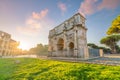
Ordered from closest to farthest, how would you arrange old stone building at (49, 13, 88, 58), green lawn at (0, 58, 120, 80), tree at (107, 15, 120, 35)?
1. green lawn at (0, 58, 120, 80)
2. old stone building at (49, 13, 88, 58)
3. tree at (107, 15, 120, 35)

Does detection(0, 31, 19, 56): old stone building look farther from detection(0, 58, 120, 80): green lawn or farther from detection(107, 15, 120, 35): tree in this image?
detection(107, 15, 120, 35): tree

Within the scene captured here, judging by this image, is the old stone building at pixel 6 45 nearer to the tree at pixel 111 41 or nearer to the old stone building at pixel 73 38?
the old stone building at pixel 73 38

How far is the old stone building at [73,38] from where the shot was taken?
2112cm

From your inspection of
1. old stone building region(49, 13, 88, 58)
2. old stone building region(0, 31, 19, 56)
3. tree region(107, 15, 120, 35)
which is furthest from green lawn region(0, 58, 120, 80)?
old stone building region(0, 31, 19, 56)

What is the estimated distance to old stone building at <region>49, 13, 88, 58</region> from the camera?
21125 mm

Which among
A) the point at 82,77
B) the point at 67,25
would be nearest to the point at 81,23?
A: the point at 67,25

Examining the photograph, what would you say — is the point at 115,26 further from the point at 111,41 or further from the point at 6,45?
the point at 6,45

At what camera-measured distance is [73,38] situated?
2291 centimetres

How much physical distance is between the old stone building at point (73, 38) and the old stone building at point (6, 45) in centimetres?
2834

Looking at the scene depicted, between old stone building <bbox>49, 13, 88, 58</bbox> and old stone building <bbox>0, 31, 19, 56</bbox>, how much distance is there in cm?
2834

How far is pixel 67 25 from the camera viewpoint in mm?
25781

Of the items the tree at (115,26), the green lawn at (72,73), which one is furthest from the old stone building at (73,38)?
the green lawn at (72,73)

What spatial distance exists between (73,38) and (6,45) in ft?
126

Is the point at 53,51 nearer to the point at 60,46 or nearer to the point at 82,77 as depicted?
the point at 60,46
